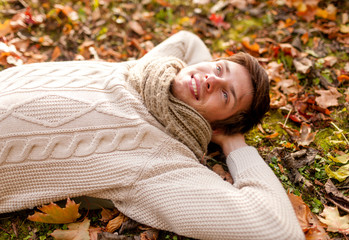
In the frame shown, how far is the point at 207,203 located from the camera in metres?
1.76

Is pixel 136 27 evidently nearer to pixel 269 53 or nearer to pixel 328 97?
pixel 269 53

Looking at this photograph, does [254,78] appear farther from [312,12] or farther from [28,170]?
[312,12]

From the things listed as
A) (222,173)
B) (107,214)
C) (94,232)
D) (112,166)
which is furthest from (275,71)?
(94,232)

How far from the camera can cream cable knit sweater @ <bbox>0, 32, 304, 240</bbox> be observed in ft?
5.82

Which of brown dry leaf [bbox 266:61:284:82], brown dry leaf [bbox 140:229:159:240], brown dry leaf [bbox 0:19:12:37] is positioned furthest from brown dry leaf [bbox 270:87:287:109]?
brown dry leaf [bbox 0:19:12:37]

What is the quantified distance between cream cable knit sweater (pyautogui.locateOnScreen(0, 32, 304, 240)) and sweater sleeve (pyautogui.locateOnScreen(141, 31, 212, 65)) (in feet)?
3.06

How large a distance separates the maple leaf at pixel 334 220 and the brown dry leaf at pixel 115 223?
1.40 metres

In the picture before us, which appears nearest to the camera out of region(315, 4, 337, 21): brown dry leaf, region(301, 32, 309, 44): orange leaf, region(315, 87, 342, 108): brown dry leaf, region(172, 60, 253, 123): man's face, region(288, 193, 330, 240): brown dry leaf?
region(288, 193, 330, 240): brown dry leaf

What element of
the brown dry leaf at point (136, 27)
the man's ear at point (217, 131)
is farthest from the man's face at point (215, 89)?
the brown dry leaf at point (136, 27)

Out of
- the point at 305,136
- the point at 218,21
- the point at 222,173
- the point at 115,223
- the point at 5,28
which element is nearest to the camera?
the point at 115,223

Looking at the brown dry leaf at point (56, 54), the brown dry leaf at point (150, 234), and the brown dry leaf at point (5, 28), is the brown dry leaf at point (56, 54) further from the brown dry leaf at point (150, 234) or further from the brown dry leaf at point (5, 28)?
the brown dry leaf at point (150, 234)

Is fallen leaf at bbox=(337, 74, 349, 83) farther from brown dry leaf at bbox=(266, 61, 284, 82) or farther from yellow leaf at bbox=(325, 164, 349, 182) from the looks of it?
yellow leaf at bbox=(325, 164, 349, 182)

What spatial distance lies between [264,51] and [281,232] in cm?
225

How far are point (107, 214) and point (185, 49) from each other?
1.78m
